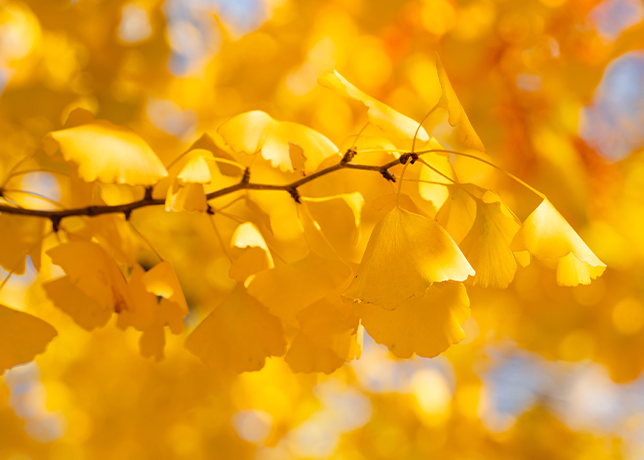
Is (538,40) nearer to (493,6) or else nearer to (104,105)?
(493,6)

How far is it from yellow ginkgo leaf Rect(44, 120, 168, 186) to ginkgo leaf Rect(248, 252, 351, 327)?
13cm

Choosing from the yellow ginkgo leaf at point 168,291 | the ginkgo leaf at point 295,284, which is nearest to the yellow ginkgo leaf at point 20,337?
the yellow ginkgo leaf at point 168,291

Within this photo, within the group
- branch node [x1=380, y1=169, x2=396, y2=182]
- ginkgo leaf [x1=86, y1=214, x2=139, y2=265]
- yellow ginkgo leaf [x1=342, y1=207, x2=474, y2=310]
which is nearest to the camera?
yellow ginkgo leaf [x1=342, y1=207, x2=474, y2=310]

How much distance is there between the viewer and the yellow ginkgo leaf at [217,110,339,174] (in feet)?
1.34

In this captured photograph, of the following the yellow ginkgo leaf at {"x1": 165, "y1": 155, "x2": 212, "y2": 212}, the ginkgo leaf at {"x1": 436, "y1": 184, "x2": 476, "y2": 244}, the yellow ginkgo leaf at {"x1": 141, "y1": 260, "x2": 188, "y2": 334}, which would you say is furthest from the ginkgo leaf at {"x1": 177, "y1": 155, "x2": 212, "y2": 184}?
the ginkgo leaf at {"x1": 436, "y1": 184, "x2": 476, "y2": 244}

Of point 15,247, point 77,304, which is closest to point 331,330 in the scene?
point 77,304

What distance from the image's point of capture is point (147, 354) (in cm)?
53

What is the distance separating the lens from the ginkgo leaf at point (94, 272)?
45 centimetres

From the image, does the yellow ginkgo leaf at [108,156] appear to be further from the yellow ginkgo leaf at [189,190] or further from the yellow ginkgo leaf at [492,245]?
the yellow ginkgo leaf at [492,245]

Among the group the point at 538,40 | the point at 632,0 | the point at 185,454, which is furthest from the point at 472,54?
the point at 185,454

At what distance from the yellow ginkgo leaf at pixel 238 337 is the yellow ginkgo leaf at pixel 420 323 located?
126 mm

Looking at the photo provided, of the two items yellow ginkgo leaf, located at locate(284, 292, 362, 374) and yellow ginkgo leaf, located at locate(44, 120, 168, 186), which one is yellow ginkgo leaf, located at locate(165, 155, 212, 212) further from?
yellow ginkgo leaf, located at locate(284, 292, 362, 374)

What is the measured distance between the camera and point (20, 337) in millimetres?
472

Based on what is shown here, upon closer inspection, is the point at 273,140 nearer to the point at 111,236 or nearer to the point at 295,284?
the point at 295,284
